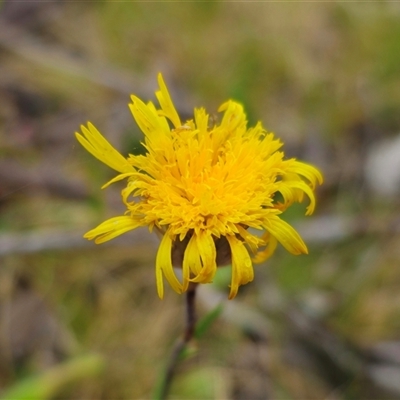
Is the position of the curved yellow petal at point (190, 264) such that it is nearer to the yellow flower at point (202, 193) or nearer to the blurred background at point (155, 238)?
the yellow flower at point (202, 193)

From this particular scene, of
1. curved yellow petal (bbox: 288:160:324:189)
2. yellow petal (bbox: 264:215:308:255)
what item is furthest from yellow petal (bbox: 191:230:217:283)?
curved yellow petal (bbox: 288:160:324:189)

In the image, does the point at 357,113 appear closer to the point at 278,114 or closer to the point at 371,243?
the point at 278,114

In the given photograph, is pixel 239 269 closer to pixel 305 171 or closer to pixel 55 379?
pixel 305 171

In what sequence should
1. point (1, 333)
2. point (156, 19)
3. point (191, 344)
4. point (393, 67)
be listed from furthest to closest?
point (156, 19)
point (393, 67)
point (1, 333)
point (191, 344)

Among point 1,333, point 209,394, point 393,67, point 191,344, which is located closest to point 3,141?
point 1,333

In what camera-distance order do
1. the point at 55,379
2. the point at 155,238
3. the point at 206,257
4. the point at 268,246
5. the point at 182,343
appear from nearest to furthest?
the point at 206,257 < the point at 268,246 < the point at 182,343 < the point at 55,379 < the point at 155,238

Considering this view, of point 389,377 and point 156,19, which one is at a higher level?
point 156,19

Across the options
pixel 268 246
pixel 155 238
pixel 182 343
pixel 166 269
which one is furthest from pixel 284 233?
pixel 155 238

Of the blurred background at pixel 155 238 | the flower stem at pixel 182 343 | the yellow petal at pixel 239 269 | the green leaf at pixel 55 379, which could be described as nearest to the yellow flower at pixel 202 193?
the yellow petal at pixel 239 269
